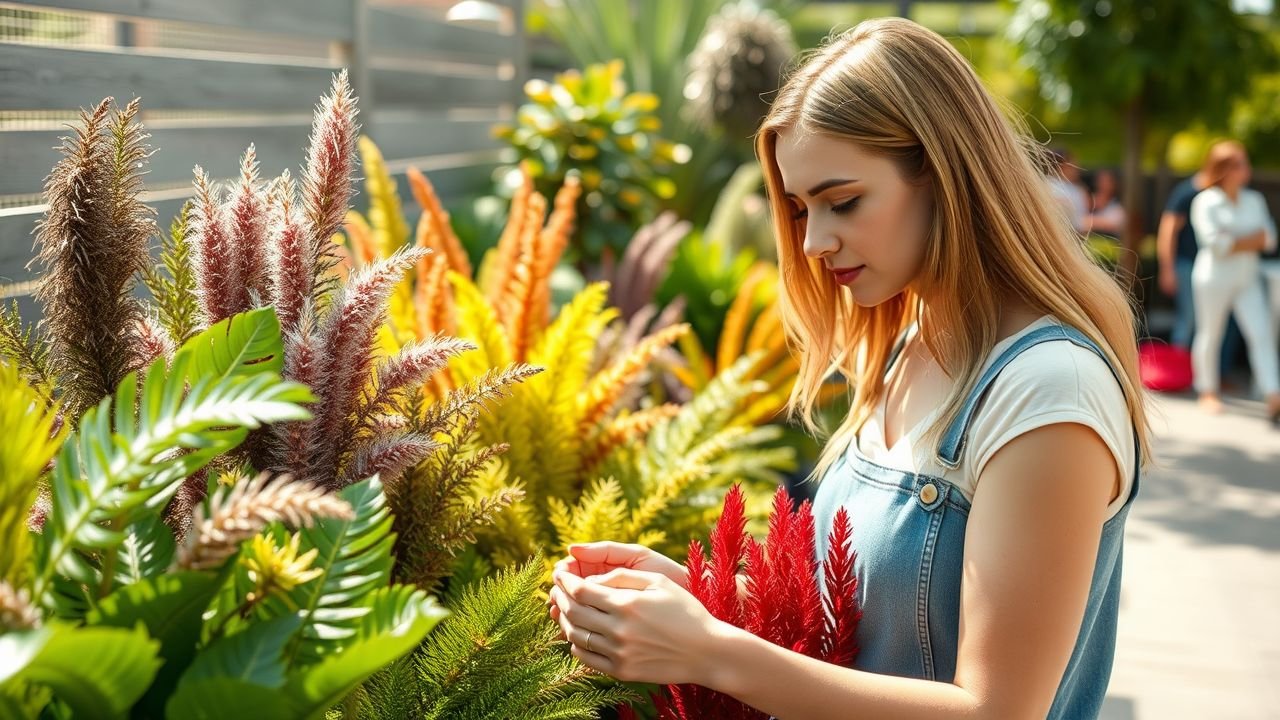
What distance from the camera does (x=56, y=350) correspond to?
982 millimetres

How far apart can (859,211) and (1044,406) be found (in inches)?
12.7

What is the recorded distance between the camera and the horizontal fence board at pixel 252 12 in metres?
1.89

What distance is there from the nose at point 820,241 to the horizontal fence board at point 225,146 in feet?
2.39

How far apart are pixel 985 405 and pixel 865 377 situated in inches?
17.6

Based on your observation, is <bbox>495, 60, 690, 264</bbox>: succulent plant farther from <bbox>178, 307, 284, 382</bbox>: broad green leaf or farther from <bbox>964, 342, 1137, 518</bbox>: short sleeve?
<bbox>178, 307, 284, 382</bbox>: broad green leaf

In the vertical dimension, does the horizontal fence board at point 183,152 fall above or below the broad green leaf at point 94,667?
above

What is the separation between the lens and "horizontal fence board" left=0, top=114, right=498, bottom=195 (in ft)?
5.27

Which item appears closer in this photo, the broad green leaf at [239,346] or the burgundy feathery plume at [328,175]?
the broad green leaf at [239,346]

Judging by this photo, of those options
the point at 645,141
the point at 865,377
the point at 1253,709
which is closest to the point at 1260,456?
the point at 1253,709

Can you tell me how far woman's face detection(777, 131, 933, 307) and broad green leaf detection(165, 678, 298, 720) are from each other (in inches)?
33.6

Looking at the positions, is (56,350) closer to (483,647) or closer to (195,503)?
(195,503)

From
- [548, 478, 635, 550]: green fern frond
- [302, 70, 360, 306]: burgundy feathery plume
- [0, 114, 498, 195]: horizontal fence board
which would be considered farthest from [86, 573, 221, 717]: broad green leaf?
[548, 478, 635, 550]: green fern frond

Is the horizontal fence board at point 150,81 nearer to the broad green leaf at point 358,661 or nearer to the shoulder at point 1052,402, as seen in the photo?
the broad green leaf at point 358,661

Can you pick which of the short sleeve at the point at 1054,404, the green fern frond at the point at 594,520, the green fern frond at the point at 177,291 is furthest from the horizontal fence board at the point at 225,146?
the short sleeve at the point at 1054,404
